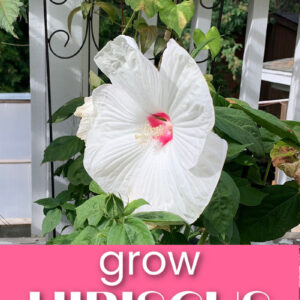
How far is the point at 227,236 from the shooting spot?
49 cm

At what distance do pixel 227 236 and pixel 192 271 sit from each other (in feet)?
0.19

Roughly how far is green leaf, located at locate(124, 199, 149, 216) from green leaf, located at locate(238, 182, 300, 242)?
0.19 metres

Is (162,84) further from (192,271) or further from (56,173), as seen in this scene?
(56,173)

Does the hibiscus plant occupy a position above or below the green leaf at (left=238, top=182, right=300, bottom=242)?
above

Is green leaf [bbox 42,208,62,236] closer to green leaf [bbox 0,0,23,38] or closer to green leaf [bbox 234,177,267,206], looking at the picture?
green leaf [bbox 0,0,23,38]

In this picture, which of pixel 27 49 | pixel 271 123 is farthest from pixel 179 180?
pixel 27 49

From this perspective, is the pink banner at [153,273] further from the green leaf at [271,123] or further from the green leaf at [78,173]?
the green leaf at [78,173]

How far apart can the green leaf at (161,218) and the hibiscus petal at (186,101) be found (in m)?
0.05

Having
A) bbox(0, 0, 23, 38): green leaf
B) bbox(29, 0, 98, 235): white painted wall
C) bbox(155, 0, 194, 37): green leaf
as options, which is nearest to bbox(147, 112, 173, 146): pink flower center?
bbox(155, 0, 194, 37): green leaf

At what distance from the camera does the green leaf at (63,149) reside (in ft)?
3.54

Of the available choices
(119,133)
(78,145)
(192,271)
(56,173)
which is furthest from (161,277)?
(56,173)

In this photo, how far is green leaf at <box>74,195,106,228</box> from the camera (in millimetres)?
543

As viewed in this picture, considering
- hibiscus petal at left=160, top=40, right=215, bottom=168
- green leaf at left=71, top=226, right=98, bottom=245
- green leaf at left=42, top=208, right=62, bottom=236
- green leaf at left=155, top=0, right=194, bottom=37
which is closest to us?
hibiscus petal at left=160, top=40, right=215, bottom=168

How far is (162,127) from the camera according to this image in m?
0.48
